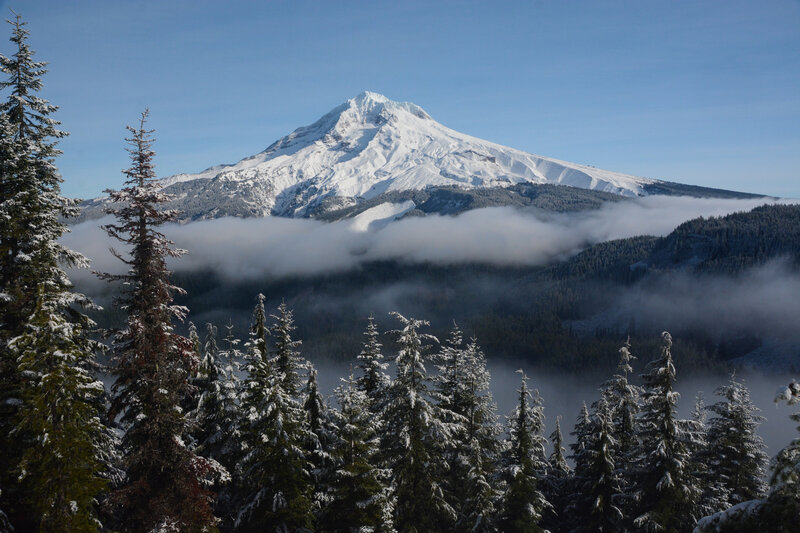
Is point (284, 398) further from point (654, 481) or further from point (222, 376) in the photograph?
point (654, 481)

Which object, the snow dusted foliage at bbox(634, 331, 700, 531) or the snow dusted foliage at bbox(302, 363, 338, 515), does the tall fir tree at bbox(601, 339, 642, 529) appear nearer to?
the snow dusted foliage at bbox(634, 331, 700, 531)

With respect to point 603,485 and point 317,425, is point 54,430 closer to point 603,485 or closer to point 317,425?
point 317,425

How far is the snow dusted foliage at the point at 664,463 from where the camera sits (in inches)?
932

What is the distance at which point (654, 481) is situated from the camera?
24672 mm

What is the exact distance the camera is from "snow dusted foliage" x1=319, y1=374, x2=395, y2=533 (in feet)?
69.1

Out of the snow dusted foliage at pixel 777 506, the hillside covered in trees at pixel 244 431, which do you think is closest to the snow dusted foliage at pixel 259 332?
the hillside covered in trees at pixel 244 431

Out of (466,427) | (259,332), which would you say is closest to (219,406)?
(259,332)

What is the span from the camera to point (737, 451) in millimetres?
29406

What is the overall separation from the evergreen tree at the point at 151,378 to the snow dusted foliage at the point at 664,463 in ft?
69.6

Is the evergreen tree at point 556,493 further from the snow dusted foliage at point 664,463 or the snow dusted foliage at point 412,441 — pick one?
the snow dusted foliage at point 412,441

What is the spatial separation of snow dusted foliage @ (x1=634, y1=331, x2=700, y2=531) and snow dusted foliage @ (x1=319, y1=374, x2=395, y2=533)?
13.4 metres

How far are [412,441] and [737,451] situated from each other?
2197 centimetres

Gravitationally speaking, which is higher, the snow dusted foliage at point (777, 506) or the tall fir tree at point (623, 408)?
the snow dusted foliage at point (777, 506)

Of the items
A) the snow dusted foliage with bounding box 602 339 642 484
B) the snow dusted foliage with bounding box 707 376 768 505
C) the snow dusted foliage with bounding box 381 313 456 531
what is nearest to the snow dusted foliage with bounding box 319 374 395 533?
the snow dusted foliage with bounding box 381 313 456 531
